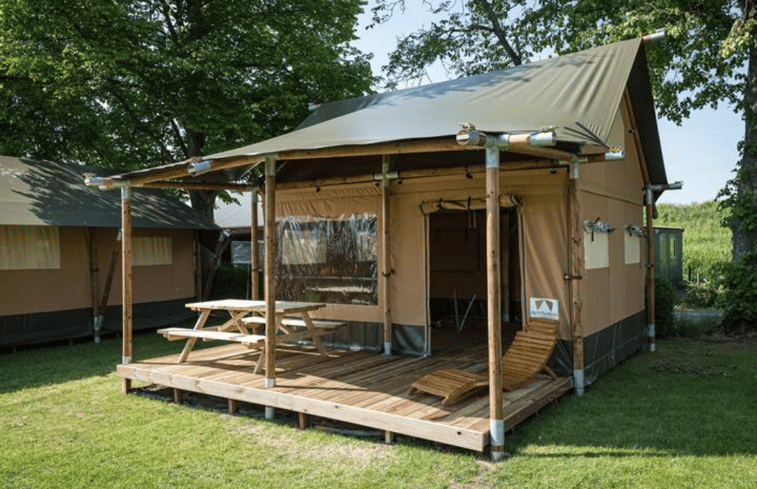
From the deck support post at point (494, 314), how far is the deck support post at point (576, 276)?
1.94m

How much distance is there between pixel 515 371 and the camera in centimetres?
572

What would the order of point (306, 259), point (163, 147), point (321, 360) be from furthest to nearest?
point (163, 147) < point (306, 259) < point (321, 360)

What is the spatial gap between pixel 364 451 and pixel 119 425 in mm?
2357

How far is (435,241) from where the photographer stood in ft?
37.3

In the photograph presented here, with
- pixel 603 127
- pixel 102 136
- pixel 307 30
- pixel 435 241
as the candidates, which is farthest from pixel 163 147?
pixel 603 127

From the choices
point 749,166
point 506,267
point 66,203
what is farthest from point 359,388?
point 749,166

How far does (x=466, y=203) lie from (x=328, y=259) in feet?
7.30

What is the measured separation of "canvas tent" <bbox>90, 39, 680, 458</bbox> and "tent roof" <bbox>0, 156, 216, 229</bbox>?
9.64 feet

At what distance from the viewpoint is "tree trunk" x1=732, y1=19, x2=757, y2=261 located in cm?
1003

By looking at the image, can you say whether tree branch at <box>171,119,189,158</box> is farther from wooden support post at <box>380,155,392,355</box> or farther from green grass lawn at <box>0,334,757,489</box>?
green grass lawn at <box>0,334,757,489</box>

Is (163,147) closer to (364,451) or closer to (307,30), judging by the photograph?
(307,30)

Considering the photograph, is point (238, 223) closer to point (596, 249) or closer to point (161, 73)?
Result: point (161, 73)

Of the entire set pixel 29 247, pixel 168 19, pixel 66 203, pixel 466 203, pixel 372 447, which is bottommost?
pixel 372 447

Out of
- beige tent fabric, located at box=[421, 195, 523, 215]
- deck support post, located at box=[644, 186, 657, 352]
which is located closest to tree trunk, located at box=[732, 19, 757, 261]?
deck support post, located at box=[644, 186, 657, 352]
